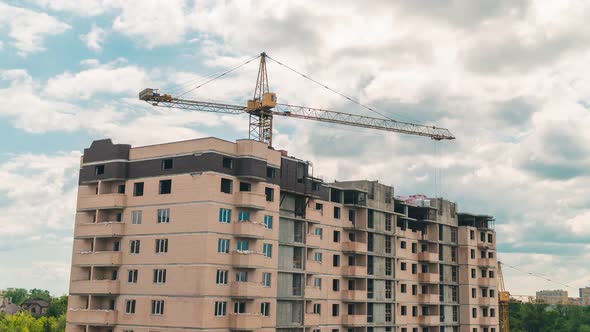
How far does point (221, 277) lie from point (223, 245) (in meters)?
3.79

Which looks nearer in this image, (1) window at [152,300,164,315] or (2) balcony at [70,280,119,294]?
(1) window at [152,300,164,315]

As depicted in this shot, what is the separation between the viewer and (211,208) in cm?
7531

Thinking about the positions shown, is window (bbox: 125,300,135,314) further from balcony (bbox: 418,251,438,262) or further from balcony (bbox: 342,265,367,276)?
balcony (bbox: 418,251,438,262)

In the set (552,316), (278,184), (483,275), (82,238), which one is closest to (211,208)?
(278,184)

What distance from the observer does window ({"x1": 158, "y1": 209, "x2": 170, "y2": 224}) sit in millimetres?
78562

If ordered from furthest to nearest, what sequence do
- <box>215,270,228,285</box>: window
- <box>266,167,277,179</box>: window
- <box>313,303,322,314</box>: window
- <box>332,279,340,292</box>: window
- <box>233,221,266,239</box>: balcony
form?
<box>332,279,340,292</box>: window → <box>313,303,322,314</box>: window → <box>266,167,277,179</box>: window → <box>233,221,266,239</box>: balcony → <box>215,270,228,285</box>: window

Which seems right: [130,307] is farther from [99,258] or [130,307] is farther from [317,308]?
[317,308]

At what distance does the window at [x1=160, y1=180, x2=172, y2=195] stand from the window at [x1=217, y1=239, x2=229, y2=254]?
977 centimetres

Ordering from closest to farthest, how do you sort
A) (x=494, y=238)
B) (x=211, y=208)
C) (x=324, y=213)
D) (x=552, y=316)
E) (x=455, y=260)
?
(x=211, y=208)
(x=324, y=213)
(x=455, y=260)
(x=494, y=238)
(x=552, y=316)

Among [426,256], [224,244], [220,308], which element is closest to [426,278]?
[426,256]

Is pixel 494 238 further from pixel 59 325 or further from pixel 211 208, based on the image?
pixel 59 325

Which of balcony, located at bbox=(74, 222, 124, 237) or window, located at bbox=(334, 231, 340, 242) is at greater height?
window, located at bbox=(334, 231, 340, 242)

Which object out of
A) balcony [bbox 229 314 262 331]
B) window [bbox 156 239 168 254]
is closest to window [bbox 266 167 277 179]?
window [bbox 156 239 168 254]

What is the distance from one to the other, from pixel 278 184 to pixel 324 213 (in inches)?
540
